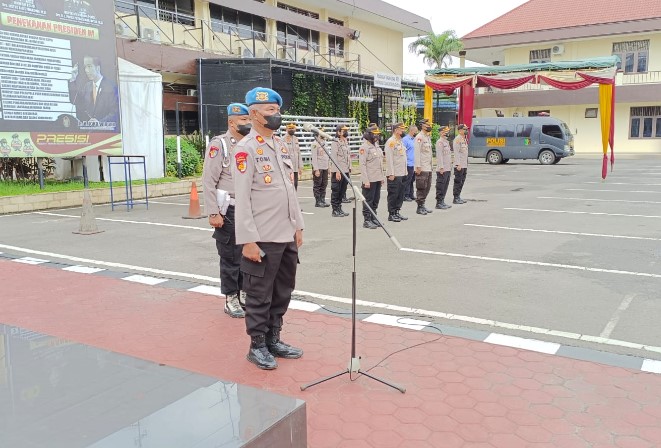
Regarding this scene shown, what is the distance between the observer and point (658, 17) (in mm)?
31453

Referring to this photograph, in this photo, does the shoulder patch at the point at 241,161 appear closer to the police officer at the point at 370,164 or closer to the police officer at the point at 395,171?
the police officer at the point at 370,164

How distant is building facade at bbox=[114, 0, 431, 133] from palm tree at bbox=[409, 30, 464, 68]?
330 cm

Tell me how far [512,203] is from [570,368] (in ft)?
31.8

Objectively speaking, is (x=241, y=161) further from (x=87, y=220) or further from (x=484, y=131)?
(x=484, y=131)

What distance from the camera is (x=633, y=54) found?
3372cm

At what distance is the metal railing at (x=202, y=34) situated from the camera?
19547 mm

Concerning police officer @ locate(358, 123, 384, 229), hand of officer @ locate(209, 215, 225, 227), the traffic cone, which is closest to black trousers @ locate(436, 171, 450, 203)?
police officer @ locate(358, 123, 384, 229)

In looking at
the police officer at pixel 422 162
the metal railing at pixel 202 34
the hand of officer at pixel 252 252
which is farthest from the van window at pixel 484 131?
the hand of officer at pixel 252 252

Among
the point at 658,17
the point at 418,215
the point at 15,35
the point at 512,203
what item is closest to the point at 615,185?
the point at 512,203

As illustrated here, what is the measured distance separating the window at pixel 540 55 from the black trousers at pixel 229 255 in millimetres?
35346

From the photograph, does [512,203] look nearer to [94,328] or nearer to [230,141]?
[230,141]

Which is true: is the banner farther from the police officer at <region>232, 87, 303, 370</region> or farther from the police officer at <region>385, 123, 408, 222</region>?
the police officer at <region>232, 87, 303, 370</region>

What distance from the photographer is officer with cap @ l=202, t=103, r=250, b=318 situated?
191 inches

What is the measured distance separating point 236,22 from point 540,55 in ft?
69.6
